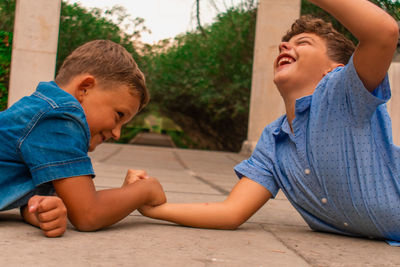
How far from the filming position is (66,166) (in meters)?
1.75

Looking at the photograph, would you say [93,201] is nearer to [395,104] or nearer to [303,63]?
[303,63]

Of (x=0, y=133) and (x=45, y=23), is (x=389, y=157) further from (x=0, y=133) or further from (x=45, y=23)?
(x=45, y=23)

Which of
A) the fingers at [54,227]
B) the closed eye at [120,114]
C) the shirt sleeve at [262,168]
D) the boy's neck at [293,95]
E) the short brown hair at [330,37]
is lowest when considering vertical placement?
the fingers at [54,227]

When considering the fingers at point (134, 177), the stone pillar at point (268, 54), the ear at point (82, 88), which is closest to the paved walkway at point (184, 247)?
the fingers at point (134, 177)

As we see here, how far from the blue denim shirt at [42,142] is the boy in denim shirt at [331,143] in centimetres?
58

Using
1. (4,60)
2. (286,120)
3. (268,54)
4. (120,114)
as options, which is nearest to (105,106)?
(120,114)

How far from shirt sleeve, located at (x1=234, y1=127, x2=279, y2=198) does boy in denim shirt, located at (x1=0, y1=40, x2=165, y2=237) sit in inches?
20.3

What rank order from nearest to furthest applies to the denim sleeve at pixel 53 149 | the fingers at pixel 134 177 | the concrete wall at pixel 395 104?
the denim sleeve at pixel 53 149
the fingers at pixel 134 177
the concrete wall at pixel 395 104

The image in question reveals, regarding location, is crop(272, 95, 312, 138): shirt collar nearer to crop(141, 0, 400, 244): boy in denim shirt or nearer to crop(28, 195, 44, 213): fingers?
crop(141, 0, 400, 244): boy in denim shirt

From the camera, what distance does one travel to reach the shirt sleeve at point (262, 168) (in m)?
2.33

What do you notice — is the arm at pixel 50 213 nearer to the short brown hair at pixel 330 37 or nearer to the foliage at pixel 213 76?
the short brown hair at pixel 330 37

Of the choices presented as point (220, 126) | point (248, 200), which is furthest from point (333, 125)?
point (220, 126)

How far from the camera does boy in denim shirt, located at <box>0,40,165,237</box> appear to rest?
1.75 m

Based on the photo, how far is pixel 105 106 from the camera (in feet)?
6.56
